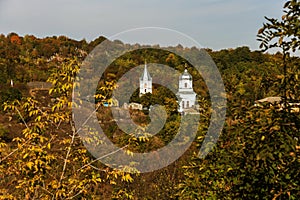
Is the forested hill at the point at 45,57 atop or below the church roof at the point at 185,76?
atop

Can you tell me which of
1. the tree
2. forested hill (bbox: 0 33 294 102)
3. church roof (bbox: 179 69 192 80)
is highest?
forested hill (bbox: 0 33 294 102)

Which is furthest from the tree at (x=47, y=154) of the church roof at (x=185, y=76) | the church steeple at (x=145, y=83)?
the church roof at (x=185, y=76)

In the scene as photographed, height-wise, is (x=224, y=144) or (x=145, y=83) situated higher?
(x=145, y=83)

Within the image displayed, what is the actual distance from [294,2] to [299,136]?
1.96 feet

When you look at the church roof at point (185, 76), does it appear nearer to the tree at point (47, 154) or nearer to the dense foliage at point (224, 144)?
the dense foliage at point (224, 144)

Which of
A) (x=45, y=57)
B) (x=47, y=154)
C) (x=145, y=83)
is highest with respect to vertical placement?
(x=45, y=57)

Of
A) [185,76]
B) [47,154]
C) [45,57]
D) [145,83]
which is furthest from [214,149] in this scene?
[45,57]

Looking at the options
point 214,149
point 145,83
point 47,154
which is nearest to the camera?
point 47,154

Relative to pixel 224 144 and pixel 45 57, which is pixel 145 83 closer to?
pixel 45 57

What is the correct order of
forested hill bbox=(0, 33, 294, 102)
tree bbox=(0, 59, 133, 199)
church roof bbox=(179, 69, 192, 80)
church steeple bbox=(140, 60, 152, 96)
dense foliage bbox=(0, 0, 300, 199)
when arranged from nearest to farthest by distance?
dense foliage bbox=(0, 0, 300, 199)
tree bbox=(0, 59, 133, 199)
church steeple bbox=(140, 60, 152, 96)
church roof bbox=(179, 69, 192, 80)
forested hill bbox=(0, 33, 294, 102)

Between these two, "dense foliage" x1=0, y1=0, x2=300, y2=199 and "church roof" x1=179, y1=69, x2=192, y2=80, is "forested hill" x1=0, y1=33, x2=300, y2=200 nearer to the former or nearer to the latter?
"dense foliage" x1=0, y1=0, x2=300, y2=199

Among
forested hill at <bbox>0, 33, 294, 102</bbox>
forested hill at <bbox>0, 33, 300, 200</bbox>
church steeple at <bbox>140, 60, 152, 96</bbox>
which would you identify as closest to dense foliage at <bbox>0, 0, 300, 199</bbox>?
forested hill at <bbox>0, 33, 300, 200</bbox>

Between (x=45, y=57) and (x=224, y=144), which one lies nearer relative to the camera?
(x=224, y=144)

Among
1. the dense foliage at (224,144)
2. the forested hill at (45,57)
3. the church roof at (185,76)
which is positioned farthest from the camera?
the forested hill at (45,57)
